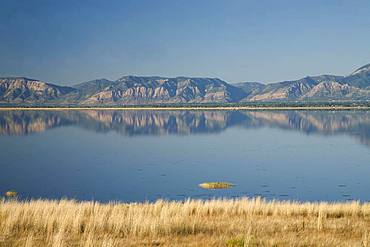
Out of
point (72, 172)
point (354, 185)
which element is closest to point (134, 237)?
point (354, 185)

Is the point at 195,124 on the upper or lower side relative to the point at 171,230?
lower

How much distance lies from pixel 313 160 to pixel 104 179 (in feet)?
65.7

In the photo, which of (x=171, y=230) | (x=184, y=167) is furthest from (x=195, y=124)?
(x=171, y=230)

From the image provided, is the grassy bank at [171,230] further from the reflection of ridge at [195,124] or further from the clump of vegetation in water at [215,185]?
the reflection of ridge at [195,124]

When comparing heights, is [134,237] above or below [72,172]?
above

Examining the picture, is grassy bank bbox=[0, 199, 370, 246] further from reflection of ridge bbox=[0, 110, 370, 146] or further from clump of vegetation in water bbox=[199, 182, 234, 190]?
reflection of ridge bbox=[0, 110, 370, 146]

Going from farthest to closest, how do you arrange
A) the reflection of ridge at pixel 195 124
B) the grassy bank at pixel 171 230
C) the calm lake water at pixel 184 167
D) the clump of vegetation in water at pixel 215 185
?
the reflection of ridge at pixel 195 124 < the clump of vegetation in water at pixel 215 185 < the calm lake water at pixel 184 167 < the grassy bank at pixel 171 230

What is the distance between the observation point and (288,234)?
10359 millimetres

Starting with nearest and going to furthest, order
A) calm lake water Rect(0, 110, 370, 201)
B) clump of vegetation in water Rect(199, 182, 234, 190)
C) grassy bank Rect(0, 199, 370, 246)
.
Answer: grassy bank Rect(0, 199, 370, 246) → calm lake water Rect(0, 110, 370, 201) → clump of vegetation in water Rect(199, 182, 234, 190)

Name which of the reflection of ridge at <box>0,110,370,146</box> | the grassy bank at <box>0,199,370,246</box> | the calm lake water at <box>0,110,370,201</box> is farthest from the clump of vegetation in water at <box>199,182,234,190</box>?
the reflection of ridge at <box>0,110,370,146</box>

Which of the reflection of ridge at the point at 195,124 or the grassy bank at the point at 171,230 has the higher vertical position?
the grassy bank at the point at 171,230

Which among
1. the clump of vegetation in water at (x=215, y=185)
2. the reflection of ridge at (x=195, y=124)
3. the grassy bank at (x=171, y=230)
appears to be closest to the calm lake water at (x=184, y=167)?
the clump of vegetation in water at (x=215, y=185)

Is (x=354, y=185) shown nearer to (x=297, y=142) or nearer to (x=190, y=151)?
(x=190, y=151)

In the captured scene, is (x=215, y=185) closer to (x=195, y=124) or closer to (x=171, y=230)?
(x=171, y=230)
